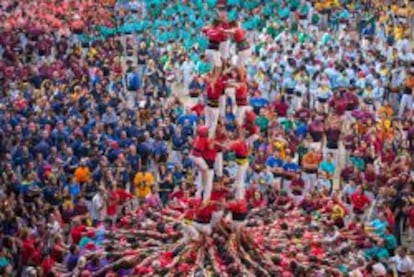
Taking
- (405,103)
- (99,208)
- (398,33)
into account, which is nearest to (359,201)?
(99,208)

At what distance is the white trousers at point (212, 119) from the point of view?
15.8m

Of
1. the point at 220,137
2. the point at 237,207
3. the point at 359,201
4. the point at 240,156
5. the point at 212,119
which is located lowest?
the point at 359,201

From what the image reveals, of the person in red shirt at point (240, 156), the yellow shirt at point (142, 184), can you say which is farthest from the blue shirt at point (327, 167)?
the person in red shirt at point (240, 156)

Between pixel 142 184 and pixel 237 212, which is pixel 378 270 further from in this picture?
pixel 142 184

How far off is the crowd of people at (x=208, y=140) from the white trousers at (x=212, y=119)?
0.02 meters

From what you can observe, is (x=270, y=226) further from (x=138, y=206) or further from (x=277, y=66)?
(x=277, y=66)

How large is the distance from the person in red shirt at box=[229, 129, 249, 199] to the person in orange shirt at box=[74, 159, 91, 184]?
5.28 meters

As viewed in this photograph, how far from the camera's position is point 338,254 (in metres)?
17.3

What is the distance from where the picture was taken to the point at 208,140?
51.7 feet

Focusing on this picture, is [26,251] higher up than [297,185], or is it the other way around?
[297,185]

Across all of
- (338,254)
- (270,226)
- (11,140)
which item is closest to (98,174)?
(11,140)

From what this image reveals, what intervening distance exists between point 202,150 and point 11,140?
7.84m

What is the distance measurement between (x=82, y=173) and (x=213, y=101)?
20.0 ft

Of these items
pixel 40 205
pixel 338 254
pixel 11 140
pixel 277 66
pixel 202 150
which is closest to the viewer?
pixel 202 150
